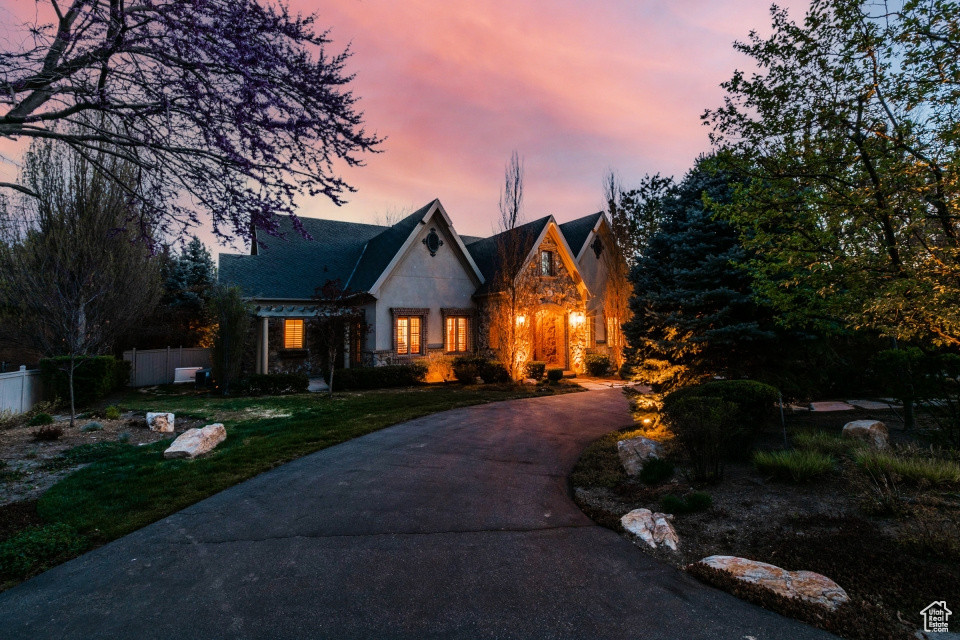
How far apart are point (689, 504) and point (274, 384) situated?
1423 cm

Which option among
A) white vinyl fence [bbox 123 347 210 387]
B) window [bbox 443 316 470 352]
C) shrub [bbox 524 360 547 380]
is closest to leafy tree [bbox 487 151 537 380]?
shrub [bbox 524 360 547 380]

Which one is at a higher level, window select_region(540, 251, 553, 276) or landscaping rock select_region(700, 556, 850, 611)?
window select_region(540, 251, 553, 276)

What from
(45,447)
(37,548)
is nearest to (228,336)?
(45,447)

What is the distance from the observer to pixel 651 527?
4527 mm

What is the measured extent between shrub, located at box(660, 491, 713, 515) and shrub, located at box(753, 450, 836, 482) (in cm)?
128

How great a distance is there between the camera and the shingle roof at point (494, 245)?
18.1 metres

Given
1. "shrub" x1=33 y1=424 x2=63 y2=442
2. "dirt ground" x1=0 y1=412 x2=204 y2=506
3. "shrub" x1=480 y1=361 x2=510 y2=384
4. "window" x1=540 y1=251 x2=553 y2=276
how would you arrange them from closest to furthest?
"dirt ground" x1=0 y1=412 x2=204 y2=506
"shrub" x1=33 y1=424 x2=63 y2=442
"shrub" x1=480 y1=361 x2=510 y2=384
"window" x1=540 y1=251 x2=553 y2=276

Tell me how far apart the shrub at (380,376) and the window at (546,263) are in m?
6.83

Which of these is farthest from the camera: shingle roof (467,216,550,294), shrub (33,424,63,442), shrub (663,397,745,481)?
shingle roof (467,216,550,294)

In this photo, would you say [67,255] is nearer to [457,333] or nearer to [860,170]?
[457,333]

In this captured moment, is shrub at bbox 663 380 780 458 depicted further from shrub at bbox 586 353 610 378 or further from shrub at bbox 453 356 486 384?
shrub at bbox 586 353 610 378

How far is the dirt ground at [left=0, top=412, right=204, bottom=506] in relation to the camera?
613 cm

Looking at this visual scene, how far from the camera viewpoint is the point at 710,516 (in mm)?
4820

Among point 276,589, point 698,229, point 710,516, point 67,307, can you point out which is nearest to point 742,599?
point 710,516
